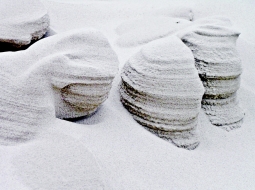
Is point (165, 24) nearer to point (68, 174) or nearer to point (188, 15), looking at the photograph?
point (188, 15)

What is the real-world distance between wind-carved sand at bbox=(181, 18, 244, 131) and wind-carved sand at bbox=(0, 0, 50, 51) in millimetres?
765

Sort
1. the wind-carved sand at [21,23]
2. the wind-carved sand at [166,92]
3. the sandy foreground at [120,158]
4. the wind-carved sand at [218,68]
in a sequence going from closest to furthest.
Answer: the sandy foreground at [120,158] < the wind-carved sand at [166,92] < the wind-carved sand at [218,68] < the wind-carved sand at [21,23]

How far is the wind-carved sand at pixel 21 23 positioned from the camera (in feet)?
4.68

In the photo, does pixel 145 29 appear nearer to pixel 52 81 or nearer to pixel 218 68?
pixel 218 68

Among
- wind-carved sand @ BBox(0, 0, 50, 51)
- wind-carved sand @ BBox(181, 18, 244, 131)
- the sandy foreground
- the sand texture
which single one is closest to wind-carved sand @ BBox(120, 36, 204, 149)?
the sandy foreground

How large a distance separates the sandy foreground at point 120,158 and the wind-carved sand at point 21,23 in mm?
496

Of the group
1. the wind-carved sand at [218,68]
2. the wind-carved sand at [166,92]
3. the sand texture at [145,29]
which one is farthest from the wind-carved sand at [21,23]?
the wind-carved sand at [218,68]

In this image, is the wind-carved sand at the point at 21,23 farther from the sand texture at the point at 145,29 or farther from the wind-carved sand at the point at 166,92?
the wind-carved sand at the point at 166,92

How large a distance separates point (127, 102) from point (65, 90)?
0.29 meters

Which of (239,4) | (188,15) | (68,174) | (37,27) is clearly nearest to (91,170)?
(68,174)

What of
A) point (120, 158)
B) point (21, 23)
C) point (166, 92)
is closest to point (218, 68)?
point (166, 92)

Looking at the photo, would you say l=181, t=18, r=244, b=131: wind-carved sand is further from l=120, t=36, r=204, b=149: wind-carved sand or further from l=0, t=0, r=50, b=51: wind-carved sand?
l=0, t=0, r=50, b=51: wind-carved sand

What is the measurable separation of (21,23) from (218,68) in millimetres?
989

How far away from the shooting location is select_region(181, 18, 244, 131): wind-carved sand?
4.16ft
